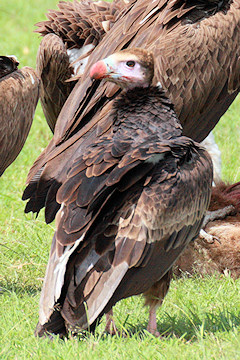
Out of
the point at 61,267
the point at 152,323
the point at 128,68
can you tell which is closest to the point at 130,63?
the point at 128,68

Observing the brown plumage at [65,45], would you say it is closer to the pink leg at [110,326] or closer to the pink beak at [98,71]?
the pink beak at [98,71]

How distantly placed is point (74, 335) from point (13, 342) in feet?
1.23

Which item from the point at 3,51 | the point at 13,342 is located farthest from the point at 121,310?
the point at 3,51

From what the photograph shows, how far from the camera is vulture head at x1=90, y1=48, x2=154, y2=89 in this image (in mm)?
4254

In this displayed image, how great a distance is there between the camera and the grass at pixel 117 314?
3.62 meters

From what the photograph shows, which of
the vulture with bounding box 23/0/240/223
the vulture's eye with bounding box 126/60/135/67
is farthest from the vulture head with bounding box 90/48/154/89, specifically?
the vulture with bounding box 23/0/240/223

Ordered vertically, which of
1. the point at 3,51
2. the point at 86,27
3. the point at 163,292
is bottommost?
the point at 3,51

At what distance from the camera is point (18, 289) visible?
5.16 metres

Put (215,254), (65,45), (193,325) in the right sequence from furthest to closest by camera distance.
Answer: (65,45)
(215,254)
(193,325)

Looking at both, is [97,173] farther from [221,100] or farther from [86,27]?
[86,27]

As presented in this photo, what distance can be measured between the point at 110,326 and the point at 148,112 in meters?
1.25

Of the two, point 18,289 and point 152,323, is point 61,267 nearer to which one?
point 152,323

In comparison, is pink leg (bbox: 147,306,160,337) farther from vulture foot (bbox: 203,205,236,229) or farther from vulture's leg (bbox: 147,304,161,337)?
vulture foot (bbox: 203,205,236,229)

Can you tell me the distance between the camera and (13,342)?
155 inches
